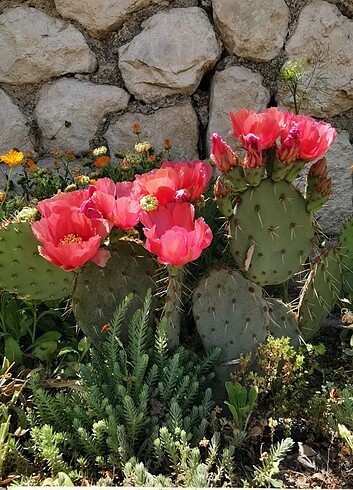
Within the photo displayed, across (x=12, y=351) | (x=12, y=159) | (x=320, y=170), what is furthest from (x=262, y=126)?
(x=12, y=351)

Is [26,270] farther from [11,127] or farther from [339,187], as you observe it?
[339,187]

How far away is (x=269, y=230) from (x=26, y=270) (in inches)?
24.8

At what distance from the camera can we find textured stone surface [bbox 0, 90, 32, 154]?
84.9 inches

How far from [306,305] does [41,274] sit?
710 mm

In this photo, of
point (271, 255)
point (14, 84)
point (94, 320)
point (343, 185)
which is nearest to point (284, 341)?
point (271, 255)

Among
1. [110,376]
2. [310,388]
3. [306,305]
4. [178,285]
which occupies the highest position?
[178,285]

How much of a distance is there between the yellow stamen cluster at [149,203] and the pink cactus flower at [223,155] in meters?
0.20

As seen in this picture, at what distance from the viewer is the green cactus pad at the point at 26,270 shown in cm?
164

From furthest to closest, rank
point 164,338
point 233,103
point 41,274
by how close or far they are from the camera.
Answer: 1. point 233,103
2. point 41,274
3. point 164,338

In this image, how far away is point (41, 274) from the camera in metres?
1.67

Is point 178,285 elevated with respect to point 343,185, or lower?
elevated

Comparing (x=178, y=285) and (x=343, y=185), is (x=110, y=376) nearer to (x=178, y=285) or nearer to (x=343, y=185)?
(x=178, y=285)

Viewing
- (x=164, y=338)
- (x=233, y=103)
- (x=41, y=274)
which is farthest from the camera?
(x=233, y=103)

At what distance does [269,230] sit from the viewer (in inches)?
64.1
